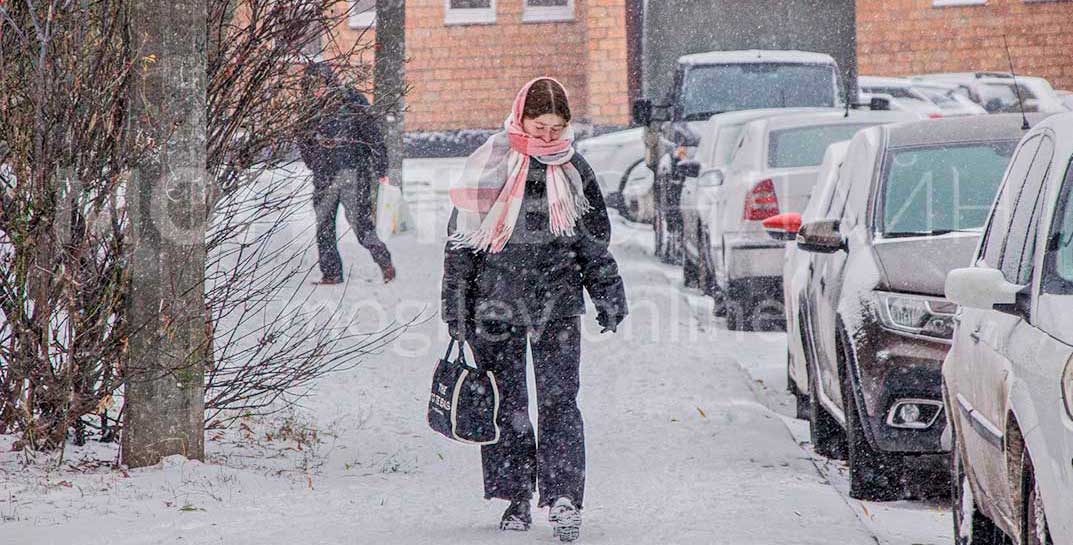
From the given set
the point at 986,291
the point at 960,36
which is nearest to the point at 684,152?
the point at 986,291

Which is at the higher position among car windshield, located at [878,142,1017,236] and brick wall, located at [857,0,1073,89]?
brick wall, located at [857,0,1073,89]

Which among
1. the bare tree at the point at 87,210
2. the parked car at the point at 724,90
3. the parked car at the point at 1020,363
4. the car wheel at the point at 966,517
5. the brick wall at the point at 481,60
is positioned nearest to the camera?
the parked car at the point at 1020,363

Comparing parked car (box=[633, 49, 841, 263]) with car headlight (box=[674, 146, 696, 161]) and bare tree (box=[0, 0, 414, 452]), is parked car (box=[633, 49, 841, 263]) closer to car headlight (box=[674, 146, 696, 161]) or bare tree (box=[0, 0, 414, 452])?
car headlight (box=[674, 146, 696, 161])

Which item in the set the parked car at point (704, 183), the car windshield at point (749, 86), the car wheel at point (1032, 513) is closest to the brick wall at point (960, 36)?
the car windshield at point (749, 86)

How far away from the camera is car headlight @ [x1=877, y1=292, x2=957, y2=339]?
6402mm

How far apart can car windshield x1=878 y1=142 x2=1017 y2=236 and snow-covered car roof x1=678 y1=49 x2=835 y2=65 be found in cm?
1040

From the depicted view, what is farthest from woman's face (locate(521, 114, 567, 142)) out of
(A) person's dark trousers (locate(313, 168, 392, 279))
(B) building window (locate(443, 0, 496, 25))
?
(B) building window (locate(443, 0, 496, 25))

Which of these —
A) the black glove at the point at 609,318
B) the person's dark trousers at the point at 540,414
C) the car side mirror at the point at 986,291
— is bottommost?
the person's dark trousers at the point at 540,414

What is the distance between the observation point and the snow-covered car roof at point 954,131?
784 centimetres

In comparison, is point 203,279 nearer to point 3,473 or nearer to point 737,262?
point 3,473

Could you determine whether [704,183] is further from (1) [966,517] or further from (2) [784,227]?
(1) [966,517]

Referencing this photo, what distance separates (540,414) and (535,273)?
18.9 inches

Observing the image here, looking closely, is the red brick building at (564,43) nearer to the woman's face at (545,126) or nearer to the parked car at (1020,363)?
the woman's face at (545,126)

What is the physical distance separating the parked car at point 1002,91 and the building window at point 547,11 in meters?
8.31
